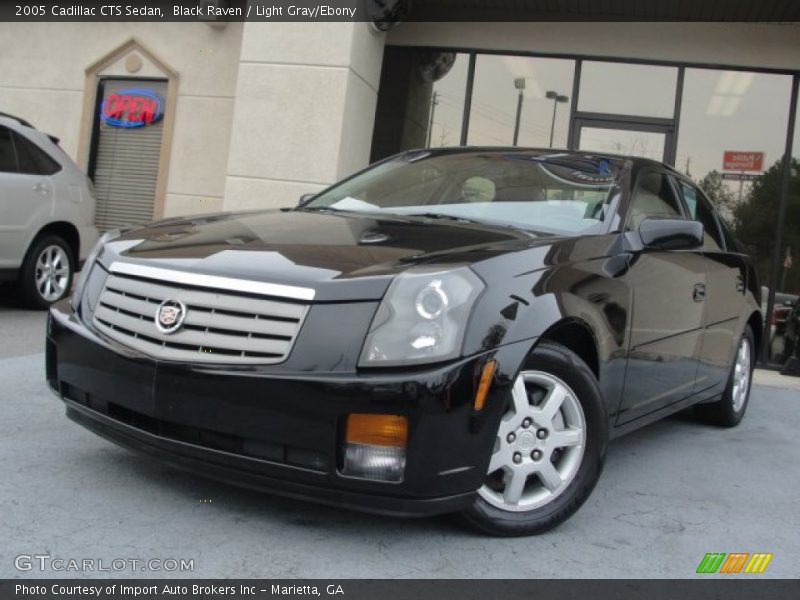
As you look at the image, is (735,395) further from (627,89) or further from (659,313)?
(627,89)

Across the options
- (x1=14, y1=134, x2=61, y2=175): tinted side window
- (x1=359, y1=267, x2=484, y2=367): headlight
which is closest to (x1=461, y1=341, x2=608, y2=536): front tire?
(x1=359, y1=267, x2=484, y2=367): headlight

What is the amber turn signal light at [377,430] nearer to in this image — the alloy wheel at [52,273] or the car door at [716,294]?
the car door at [716,294]

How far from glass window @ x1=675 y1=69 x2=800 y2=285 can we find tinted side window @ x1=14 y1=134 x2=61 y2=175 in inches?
249

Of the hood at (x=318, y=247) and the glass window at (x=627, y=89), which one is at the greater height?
the glass window at (x=627, y=89)

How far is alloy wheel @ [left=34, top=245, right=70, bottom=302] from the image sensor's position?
712cm

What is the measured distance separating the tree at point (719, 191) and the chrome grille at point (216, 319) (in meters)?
→ 7.44

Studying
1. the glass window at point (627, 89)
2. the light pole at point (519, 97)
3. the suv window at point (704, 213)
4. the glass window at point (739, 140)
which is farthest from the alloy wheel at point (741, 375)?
the light pole at point (519, 97)

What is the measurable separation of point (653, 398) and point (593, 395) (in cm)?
87

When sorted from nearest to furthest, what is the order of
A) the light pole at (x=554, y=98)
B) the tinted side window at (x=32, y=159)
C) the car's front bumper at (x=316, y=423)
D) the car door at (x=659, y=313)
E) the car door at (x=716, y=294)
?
the car's front bumper at (x=316, y=423) < the car door at (x=659, y=313) < the car door at (x=716, y=294) < the tinted side window at (x=32, y=159) < the light pole at (x=554, y=98)

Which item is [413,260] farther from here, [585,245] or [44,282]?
[44,282]

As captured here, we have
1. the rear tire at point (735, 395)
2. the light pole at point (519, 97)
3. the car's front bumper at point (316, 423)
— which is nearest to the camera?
the car's front bumper at point (316, 423)

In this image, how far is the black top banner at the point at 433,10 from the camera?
8.44 m

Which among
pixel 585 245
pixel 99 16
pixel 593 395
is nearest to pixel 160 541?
pixel 593 395

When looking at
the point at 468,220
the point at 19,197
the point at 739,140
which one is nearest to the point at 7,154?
the point at 19,197
